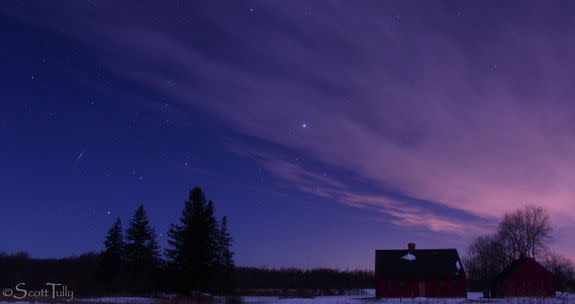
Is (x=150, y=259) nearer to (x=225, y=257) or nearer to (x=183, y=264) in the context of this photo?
(x=225, y=257)

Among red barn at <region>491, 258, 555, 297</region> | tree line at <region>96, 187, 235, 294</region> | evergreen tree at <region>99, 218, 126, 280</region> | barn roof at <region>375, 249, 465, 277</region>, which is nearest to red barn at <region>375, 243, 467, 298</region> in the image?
barn roof at <region>375, 249, 465, 277</region>

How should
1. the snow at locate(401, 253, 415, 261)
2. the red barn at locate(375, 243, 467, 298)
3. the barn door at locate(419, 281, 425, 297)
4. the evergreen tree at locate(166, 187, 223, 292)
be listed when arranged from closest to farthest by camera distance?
the evergreen tree at locate(166, 187, 223, 292) < the barn door at locate(419, 281, 425, 297) < the red barn at locate(375, 243, 467, 298) < the snow at locate(401, 253, 415, 261)

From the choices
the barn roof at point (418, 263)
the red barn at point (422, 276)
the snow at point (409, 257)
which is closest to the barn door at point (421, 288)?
the red barn at point (422, 276)

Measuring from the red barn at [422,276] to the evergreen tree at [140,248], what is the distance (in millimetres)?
31017

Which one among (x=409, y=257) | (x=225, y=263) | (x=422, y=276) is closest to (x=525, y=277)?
(x=422, y=276)

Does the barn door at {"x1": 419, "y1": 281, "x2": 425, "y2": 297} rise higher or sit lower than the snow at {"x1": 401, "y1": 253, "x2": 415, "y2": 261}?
lower

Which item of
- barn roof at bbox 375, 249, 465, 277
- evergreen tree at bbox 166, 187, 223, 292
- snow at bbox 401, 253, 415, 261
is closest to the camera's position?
evergreen tree at bbox 166, 187, 223, 292

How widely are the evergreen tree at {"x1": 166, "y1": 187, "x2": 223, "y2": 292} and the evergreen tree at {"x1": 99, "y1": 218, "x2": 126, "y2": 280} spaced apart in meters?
19.6

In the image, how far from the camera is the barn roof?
203 ft

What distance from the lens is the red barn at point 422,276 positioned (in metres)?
61.0

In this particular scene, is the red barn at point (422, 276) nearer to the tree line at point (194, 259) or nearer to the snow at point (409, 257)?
the snow at point (409, 257)

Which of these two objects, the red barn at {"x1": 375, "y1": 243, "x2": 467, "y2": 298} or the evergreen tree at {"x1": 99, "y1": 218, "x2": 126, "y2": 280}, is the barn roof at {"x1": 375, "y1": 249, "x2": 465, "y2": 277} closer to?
the red barn at {"x1": 375, "y1": 243, "x2": 467, "y2": 298}

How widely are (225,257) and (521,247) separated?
5511 cm

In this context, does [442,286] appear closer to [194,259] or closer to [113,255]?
[194,259]
